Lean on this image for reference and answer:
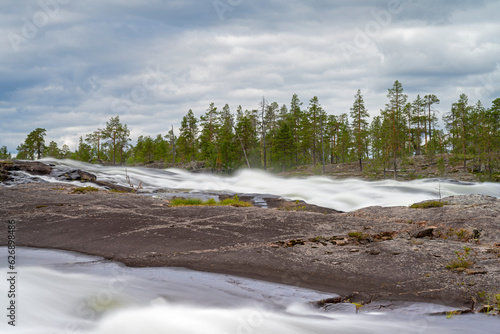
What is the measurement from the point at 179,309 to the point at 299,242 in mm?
4742

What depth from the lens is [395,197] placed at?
25.2m

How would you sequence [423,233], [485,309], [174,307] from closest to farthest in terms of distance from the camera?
[485,309] < [174,307] < [423,233]

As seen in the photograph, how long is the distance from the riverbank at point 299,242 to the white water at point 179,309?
0.67 m

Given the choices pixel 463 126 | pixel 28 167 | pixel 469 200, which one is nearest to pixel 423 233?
pixel 469 200

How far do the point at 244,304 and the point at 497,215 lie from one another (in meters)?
10.6

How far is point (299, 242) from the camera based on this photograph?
9992 millimetres

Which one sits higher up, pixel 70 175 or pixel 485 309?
pixel 70 175

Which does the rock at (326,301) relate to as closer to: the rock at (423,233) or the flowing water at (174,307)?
the flowing water at (174,307)

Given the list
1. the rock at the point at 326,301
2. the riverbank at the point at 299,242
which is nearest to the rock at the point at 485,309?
the riverbank at the point at 299,242

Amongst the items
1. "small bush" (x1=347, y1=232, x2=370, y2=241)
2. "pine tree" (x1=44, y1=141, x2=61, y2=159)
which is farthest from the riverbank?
"pine tree" (x1=44, y1=141, x2=61, y2=159)

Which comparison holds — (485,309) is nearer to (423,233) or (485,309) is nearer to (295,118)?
(423,233)

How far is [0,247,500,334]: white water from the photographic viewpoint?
→ 541 cm

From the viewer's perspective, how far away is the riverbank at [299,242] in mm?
7098

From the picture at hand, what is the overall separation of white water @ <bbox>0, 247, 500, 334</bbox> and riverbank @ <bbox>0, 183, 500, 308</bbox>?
0.67m
